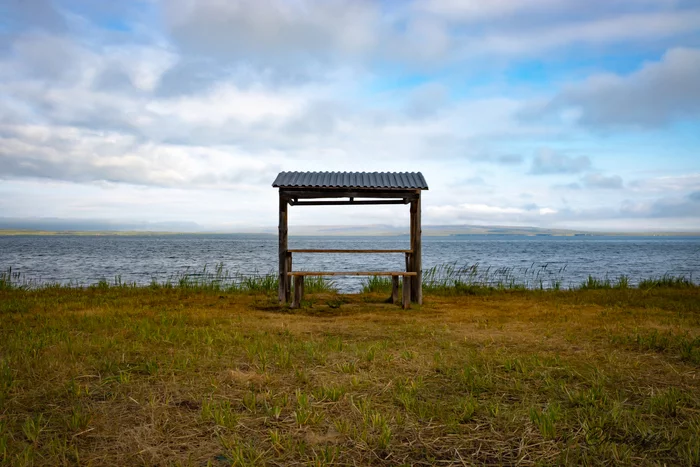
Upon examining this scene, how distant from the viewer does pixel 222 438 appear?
3.97 m

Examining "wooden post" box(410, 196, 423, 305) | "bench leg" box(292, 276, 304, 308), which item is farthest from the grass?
"wooden post" box(410, 196, 423, 305)

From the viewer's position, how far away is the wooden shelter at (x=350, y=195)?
36.6 feet

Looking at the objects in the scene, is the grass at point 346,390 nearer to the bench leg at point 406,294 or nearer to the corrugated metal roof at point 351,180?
the bench leg at point 406,294

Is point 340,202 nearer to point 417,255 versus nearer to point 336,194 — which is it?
point 336,194

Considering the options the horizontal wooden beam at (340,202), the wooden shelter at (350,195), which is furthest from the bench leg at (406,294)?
the horizontal wooden beam at (340,202)

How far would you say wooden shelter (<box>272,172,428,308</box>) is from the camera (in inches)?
439

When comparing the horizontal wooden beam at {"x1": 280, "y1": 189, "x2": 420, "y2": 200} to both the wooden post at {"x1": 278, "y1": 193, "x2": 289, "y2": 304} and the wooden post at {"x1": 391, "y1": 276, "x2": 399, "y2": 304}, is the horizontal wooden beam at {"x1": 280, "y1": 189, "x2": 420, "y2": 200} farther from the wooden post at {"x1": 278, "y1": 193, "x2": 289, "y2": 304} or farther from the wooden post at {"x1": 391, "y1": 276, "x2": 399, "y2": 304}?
the wooden post at {"x1": 391, "y1": 276, "x2": 399, "y2": 304}

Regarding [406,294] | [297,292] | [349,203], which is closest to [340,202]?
[349,203]

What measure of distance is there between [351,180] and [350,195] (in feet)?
1.15

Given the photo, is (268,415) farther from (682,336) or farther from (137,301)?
(137,301)

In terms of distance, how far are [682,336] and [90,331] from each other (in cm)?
922

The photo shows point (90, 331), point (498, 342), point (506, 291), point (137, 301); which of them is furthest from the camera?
point (506, 291)

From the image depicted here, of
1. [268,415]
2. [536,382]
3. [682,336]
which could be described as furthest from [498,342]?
[268,415]

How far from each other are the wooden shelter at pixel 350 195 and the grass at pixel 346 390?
2183 mm
